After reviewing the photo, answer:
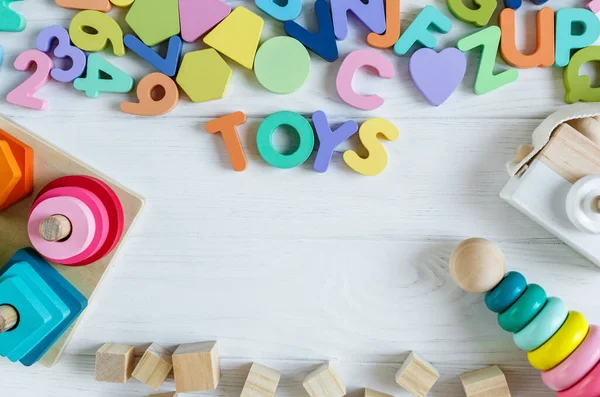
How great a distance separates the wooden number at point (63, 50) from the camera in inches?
26.9

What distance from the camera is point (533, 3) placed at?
655 mm

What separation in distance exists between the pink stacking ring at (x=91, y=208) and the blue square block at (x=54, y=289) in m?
0.04

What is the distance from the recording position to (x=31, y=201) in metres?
0.71

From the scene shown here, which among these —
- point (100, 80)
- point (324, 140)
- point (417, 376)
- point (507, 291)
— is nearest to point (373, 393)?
point (417, 376)

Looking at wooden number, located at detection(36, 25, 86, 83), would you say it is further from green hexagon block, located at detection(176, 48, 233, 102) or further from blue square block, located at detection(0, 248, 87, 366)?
blue square block, located at detection(0, 248, 87, 366)

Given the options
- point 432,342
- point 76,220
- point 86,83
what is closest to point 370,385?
point 432,342

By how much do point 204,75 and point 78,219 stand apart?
A: 235mm

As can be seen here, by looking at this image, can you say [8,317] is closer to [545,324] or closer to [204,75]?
[204,75]

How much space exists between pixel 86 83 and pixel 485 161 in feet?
1.70

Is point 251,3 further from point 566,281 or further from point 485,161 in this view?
point 566,281

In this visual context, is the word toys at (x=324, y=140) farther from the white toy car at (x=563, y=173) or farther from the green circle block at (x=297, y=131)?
the white toy car at (x=563, y=173)

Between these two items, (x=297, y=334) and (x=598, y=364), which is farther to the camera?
(x=297, y=334)

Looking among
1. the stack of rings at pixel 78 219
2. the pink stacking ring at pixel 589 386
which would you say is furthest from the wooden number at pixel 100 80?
the pink stacking ring at pixel 589 386

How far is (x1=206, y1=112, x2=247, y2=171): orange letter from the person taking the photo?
0.67 metres
